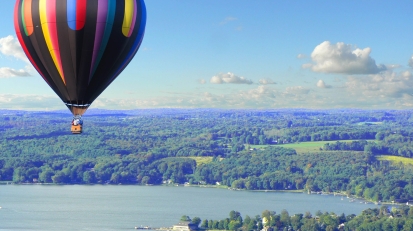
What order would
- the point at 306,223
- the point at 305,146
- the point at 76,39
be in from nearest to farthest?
1. the point at 76,39
2. the point at 306,223
3. the point at 305,146

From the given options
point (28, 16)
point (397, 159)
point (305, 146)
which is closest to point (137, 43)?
point (28, 16)

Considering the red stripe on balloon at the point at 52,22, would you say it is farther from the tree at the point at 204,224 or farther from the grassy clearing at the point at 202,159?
the grassy clearing at the point at 202,159

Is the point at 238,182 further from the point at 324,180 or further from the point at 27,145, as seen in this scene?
the point at 27,145

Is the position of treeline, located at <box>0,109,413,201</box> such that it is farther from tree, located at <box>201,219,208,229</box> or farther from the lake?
tree, located at <box>201,219,208,229</box>

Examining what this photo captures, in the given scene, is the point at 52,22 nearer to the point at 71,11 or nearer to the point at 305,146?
the point at 71,11

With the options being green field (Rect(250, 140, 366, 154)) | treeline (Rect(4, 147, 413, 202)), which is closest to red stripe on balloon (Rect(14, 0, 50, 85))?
treeline (Rect(4, 147, 413, 202))

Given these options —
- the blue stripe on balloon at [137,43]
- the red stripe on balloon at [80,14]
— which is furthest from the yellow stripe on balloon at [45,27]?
the blue stripe on balloon at [137,43]

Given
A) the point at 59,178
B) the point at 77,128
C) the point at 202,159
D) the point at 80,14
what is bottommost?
the point at 59,178

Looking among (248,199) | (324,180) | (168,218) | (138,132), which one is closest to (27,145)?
(138,132)
